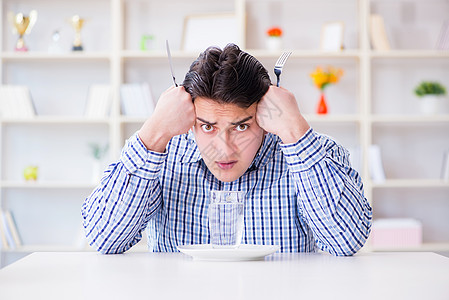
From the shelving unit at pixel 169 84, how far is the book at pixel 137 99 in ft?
0.46

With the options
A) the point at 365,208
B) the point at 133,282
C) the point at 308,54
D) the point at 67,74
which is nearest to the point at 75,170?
the point at 67,74

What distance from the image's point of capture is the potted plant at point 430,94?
3396mm

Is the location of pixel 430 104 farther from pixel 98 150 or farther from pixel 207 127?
pixel 207 127

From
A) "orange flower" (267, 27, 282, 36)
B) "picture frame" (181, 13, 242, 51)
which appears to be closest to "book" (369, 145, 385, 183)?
"orange flower" (267, 27, 282, 36)

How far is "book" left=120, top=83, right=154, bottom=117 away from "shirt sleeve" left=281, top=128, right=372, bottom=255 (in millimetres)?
2132

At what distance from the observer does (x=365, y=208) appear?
1396 mm

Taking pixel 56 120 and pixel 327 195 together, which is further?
pixel 56 120

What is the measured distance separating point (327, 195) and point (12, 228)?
2563mm

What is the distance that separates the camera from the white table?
845 mm

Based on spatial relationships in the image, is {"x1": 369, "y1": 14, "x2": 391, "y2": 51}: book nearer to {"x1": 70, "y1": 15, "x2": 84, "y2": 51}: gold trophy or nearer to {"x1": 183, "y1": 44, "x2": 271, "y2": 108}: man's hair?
{"x1": 70, "y1": 15, "x2": 84, "y2": 51}: gold trophy

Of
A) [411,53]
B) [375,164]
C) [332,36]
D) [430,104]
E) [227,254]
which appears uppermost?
[332,36]

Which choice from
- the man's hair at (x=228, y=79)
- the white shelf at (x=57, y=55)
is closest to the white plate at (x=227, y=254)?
the man's hair at (x=228, y=79)

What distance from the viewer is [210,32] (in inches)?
136

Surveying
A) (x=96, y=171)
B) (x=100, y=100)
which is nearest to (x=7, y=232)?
(x=96, y=171)
